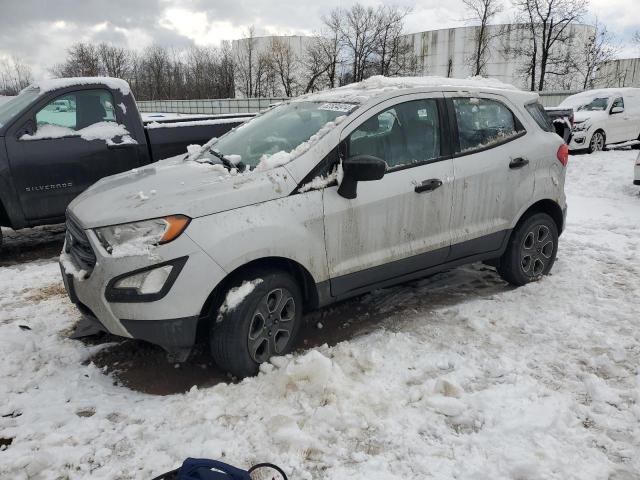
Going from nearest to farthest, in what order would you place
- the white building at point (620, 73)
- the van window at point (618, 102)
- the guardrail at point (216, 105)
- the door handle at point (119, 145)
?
the door handle at point (119, 145) < the van window at point (618, 102) < the guardrail at point (216, 105) < the white building at point (620, 73)

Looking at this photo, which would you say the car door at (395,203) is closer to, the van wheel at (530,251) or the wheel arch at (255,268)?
the wheel arch at (255,268)

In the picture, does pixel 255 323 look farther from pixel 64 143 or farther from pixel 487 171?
pixel 64 143

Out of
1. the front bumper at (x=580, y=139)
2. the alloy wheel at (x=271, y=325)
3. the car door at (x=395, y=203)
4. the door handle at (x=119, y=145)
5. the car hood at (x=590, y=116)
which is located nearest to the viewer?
the alloy wheel at (x=271, y=325)

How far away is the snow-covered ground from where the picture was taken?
252cm

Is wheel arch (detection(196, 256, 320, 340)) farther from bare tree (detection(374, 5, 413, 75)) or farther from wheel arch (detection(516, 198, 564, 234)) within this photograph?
bare tree (detection(374, 5, 413, 75))

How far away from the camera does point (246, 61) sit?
58.4 metres

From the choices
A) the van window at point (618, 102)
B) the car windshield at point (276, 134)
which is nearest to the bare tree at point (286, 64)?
the van window at point (618, 102)

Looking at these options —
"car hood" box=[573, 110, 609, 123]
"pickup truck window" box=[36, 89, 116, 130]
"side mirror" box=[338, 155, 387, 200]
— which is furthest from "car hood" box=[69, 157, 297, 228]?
"car hood" box=[573, 110, 609, 123]

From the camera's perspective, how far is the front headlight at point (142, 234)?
2.92 m

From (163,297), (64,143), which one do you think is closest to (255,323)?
(163,297)

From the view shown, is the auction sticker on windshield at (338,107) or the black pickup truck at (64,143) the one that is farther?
the black pickup truck at (64,143)

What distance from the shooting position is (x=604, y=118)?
14445mm

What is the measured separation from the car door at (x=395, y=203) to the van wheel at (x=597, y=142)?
40.5ft

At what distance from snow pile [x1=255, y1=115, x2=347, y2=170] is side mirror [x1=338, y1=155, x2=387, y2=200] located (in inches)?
11.2
